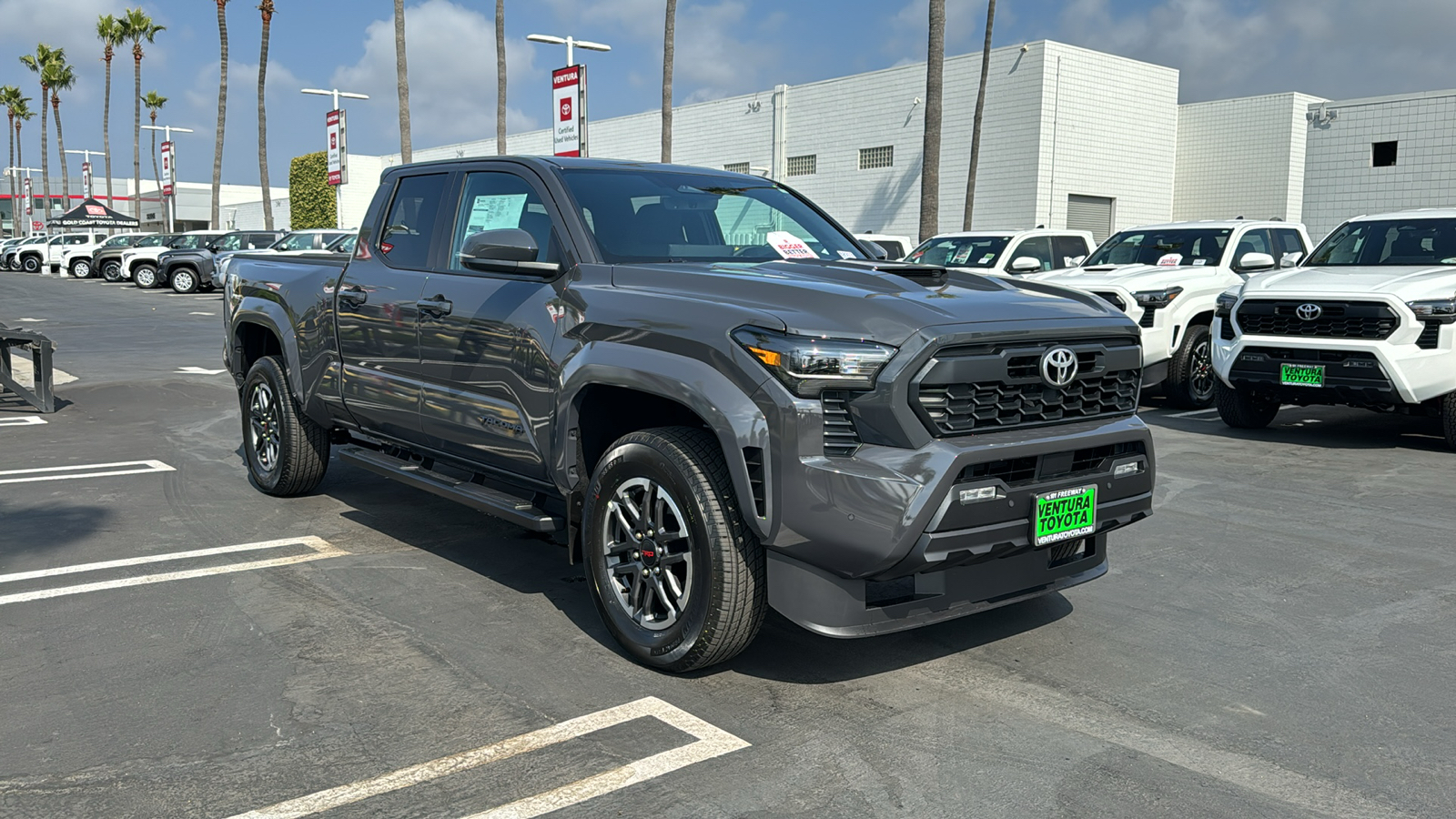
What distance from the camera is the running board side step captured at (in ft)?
15.9

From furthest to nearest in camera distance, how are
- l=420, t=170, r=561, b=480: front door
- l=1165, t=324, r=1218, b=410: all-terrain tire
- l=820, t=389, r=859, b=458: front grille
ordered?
l=1165, t=324, r=1218, b=410: all-terrain tire
l=420, t=170, r=561, b=480: front door
l=820, t=389, r=859, b=458: front grille

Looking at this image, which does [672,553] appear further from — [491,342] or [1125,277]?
[1125,277]

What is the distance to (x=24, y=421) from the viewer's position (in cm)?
1045

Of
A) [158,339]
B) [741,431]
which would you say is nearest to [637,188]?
[741,431]

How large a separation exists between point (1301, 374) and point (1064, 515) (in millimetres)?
6194

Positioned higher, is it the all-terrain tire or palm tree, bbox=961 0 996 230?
palm tree, bbox=961 0 996 230

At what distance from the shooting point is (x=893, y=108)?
1364 inches

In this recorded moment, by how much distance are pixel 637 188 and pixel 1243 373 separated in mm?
6346

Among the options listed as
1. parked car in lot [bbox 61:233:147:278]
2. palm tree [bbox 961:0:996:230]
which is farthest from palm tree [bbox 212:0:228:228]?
palm tree [bbox 961:0:996:230]

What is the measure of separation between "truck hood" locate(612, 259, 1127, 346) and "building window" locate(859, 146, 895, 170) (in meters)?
31.2

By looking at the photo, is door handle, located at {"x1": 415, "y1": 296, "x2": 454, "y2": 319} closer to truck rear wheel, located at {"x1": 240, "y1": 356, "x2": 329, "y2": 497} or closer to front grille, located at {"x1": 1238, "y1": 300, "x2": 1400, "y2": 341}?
truck rear wheel, located at {"x1": 240, "y1": 356, "x2": 329, "y2": 497}

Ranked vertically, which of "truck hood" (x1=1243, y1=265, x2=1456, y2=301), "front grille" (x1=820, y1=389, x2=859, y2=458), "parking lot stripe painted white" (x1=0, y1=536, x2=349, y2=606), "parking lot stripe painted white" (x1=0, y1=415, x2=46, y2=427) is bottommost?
"parking lot stripe painted white" (x1=0, y1=536, x2=349, y2=606)

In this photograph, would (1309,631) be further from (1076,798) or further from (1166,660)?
(1076,798)

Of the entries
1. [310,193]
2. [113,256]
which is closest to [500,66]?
[113,256]
